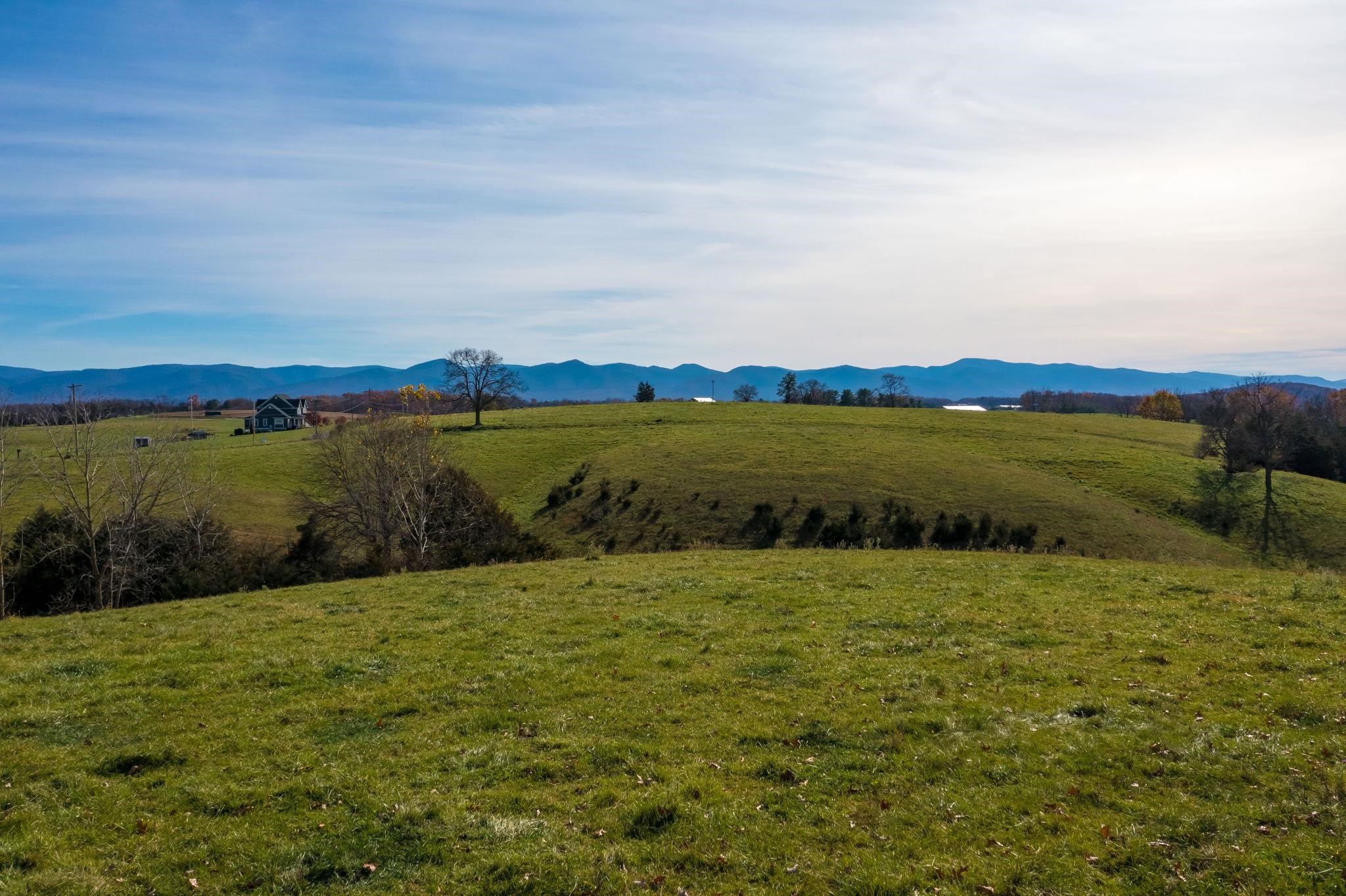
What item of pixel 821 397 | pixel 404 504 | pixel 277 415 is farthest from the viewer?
pixel 821 397

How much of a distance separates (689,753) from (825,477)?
57.3 m

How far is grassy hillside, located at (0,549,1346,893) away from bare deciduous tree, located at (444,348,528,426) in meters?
86.9

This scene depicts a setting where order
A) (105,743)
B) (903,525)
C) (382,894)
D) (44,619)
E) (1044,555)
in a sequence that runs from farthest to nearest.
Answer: (903,525) → (1044,555) → (44,619) → (105,743) → (382,894)

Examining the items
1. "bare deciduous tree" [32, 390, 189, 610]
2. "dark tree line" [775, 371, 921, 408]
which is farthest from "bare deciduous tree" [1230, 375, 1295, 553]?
"dark tree line" [775, 371, 921, 408]

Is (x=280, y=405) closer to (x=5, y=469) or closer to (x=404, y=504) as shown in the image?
(x=5, y=469)

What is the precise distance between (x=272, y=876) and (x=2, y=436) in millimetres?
38605

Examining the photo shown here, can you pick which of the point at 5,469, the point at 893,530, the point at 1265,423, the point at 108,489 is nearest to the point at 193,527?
the point at 108,489

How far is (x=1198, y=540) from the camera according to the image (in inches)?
2263

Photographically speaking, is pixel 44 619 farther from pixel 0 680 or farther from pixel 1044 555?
pixel 1044 555

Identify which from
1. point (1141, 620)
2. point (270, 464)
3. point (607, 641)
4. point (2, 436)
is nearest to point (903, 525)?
point (1141, 620)

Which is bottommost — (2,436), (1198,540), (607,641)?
(1198,540)

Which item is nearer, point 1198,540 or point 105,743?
point 105,743

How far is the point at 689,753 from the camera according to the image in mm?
10914

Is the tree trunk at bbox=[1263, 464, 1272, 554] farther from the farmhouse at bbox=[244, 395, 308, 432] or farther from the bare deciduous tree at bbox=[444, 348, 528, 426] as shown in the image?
the farmhouse at bbox=[244, 395, 308, 432]
